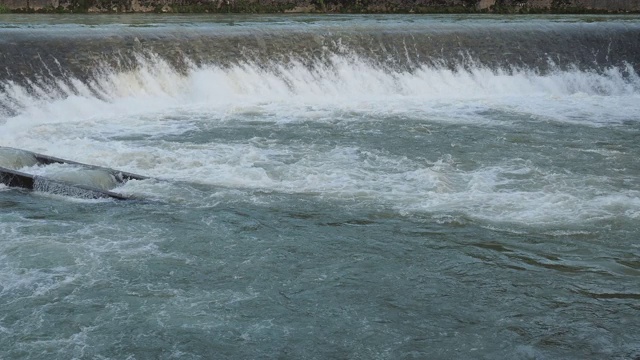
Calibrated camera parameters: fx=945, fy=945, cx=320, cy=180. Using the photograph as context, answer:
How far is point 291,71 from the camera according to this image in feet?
50.1

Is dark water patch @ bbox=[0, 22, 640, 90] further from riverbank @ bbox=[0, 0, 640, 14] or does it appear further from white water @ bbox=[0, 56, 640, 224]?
riverbank @ bbox=[0, 0, 640, 14]

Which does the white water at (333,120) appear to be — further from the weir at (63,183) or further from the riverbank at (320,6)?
the riverbank at (320,6)

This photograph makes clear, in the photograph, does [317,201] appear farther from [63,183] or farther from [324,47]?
[324,47]

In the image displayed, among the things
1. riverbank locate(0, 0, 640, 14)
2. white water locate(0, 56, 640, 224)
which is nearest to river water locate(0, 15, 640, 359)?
white water locate(0, 56, 640, 224)

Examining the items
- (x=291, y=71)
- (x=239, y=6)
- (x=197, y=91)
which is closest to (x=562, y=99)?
(x=291, y=71)

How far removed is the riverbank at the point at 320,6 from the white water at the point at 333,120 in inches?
324

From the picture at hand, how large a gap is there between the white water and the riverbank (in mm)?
8237

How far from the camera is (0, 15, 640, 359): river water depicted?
6148 millimetres

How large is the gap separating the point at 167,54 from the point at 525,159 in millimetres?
6299

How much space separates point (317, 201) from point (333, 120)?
4332 millimetres

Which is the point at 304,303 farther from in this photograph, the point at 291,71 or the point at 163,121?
the point at 291,71

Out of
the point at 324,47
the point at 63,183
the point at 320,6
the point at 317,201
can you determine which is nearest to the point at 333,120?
the point at 324,47

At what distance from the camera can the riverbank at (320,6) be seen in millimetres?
21812

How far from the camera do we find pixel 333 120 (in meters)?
13.1
